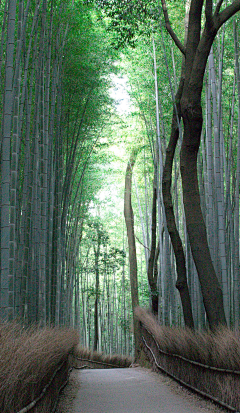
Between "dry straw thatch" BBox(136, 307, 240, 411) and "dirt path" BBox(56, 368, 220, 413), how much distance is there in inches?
4.8

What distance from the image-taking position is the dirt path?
129 inches

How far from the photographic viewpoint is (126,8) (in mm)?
5234

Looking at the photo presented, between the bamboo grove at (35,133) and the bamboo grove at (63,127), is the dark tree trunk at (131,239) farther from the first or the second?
the bamboo grove at (35,133)

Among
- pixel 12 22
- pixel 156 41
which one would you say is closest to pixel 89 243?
pixel 156 41

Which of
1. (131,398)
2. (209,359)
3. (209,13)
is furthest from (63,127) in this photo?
(209,359)

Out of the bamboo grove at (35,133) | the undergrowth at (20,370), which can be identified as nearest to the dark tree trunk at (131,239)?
the bamboo grove at (35,133)

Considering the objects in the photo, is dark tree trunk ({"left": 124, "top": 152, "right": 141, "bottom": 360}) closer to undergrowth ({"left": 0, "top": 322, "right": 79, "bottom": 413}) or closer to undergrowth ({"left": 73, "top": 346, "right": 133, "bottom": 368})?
undergrowth ({"left": 73, "top": 346, "right": 133, "bottom": 368})

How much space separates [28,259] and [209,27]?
2515 mm

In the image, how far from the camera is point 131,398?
384 cm

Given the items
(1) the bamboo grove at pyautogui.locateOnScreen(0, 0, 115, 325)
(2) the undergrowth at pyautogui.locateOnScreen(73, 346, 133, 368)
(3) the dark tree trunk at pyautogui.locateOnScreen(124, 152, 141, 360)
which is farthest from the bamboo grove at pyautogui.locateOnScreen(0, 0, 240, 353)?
(2) the undergrowth at pyautogui.locateOnScreen(73, 346, 133, 368)

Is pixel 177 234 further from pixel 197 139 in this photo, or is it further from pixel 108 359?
pixel 108 359

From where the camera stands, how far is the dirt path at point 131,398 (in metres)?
3.28

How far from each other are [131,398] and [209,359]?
2.74ft

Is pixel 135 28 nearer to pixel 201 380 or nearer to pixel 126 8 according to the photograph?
pixel 126 8
